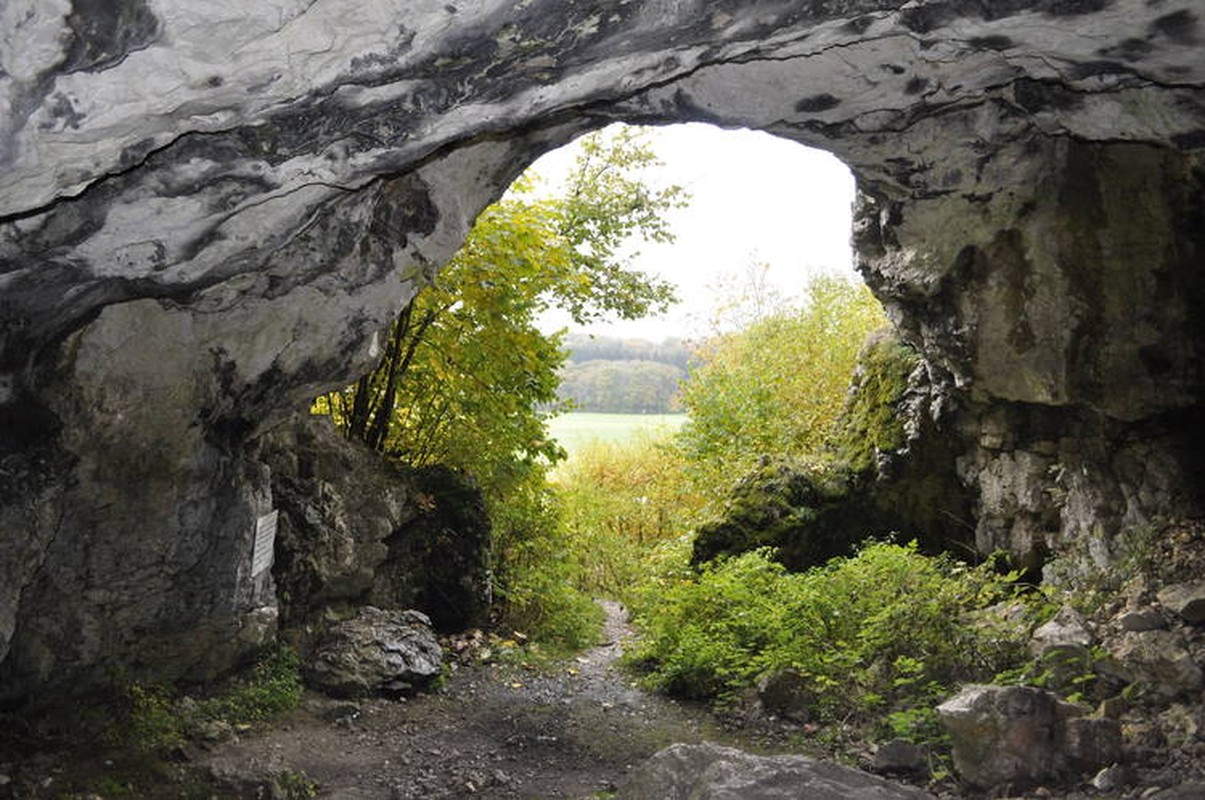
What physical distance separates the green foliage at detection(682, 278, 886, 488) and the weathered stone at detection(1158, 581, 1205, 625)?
8.46 m

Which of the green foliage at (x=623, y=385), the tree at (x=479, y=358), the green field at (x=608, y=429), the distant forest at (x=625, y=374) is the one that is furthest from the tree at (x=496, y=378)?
the green foliage at (x=623, y=385)

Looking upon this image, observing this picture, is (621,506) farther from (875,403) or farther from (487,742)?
(487,742)

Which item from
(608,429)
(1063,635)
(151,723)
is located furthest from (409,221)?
(608,429)

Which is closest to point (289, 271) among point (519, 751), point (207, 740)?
point (207, 740)

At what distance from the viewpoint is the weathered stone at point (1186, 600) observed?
20.7 feet

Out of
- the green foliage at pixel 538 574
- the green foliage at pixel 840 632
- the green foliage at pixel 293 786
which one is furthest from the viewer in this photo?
the green foliage at pixel 538 574

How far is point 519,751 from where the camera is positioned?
795cm

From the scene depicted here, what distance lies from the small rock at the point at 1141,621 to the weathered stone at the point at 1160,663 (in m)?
0.09

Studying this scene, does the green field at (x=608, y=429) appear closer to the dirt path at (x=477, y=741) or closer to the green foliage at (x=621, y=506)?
the green foliage at (x=621, y=506)

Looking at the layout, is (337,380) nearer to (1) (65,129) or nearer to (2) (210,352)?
(2) (210,352)

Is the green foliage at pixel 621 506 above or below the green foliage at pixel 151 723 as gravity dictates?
below

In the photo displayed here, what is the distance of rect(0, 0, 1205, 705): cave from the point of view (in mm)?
3762

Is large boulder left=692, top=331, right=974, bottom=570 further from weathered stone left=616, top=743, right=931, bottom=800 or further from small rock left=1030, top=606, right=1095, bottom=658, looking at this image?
weathered stone left=616, top=743, right=931, bottom=800

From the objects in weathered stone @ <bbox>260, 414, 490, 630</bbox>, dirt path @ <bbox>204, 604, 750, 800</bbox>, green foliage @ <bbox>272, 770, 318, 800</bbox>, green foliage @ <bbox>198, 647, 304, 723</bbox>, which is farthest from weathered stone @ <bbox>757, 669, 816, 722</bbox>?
weathered stone @ <bbox>260, 414, 490, 630</bbox>
